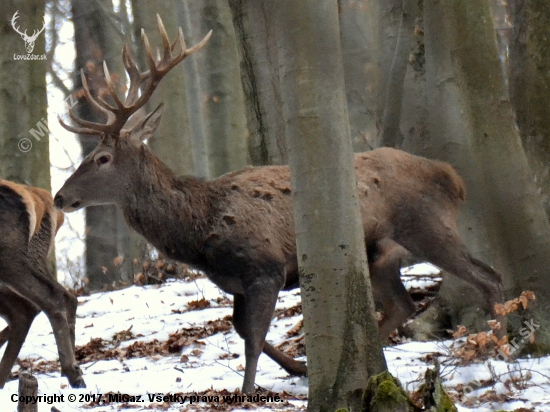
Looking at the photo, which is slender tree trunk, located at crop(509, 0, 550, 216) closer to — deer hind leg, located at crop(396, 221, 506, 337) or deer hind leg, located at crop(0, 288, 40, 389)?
deer hind leg, located at crop(396, 221, 506, 337)

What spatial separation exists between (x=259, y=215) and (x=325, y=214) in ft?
6.83

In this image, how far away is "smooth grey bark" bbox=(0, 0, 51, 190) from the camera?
12.0 m

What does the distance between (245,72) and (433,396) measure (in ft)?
17.8

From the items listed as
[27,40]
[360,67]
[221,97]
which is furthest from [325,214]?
[221,97]

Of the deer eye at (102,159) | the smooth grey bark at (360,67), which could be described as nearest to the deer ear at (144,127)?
the deer eye at (102,159)

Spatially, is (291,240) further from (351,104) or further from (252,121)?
(351,104)

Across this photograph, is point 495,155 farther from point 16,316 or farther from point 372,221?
point 16,316

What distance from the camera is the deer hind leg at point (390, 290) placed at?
24.5 feet

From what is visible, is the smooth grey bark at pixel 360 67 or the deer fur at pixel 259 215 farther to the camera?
the smooth grey bark at pixel 360 67

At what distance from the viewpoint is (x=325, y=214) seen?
16.4 feet

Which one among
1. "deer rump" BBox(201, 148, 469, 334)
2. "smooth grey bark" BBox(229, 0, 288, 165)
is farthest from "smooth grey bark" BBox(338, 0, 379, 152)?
"deer rump" BBox(201, 148, 469, 334)

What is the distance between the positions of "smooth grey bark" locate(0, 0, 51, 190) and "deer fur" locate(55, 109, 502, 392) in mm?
4876

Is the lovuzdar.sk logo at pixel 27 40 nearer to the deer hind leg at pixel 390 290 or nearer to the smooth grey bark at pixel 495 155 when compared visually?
the deer hind leg at pixel 390 290

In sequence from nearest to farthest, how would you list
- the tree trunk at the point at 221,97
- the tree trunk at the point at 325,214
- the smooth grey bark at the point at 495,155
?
the tree trunk at the point at 325,214 → the smooth grey bark at the point at 495,155 → the tree trunk at the point at 221,97
